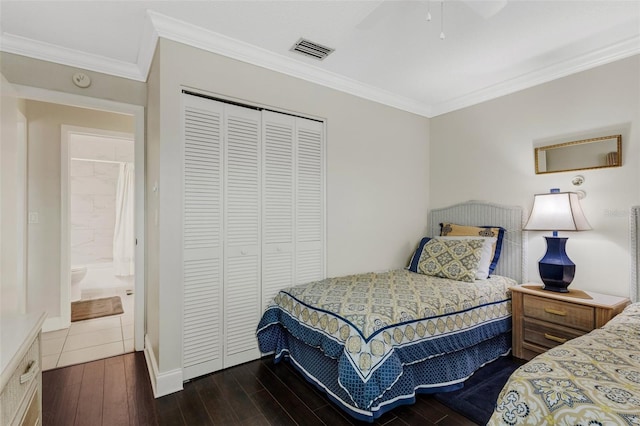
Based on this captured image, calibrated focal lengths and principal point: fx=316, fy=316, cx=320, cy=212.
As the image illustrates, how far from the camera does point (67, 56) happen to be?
254 centimetres

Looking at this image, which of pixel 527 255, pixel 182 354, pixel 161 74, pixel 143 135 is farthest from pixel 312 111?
pixel 527 255

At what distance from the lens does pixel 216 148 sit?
2.47 meters

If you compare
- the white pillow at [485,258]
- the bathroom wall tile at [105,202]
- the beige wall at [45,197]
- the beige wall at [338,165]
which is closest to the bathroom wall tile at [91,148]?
the bathroom wall tile at [105,202]

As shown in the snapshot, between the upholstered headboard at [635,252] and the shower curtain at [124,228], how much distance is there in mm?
6675

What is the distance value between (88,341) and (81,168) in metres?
3.89

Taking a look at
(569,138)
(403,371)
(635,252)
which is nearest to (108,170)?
(403,371)

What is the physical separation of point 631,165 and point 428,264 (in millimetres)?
1743

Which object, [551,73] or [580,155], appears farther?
[551,73]

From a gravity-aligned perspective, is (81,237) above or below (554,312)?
above

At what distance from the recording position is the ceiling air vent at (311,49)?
8.11 ft

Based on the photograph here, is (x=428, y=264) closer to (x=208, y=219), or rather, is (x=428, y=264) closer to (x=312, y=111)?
(x=312, y=111)

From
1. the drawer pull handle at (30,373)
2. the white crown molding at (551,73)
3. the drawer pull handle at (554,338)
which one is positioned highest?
the white crown molding at (551,73)

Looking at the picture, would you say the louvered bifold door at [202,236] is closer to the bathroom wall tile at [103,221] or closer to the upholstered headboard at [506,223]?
the upholstered headboard at [506,223]

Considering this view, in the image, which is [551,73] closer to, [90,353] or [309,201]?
[309,201]
